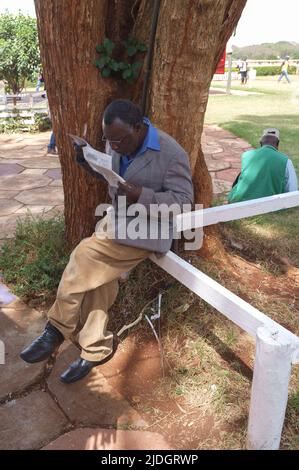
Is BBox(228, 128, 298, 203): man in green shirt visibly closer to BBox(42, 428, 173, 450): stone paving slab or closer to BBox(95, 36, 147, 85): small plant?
BBox(95, 36, 147, 85): small plant

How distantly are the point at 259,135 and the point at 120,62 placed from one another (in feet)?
21.3

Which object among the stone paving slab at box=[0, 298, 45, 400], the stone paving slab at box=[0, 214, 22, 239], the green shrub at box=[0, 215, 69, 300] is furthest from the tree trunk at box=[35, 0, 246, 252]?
the stone paving slab at box=[0, 214, 22, 239]

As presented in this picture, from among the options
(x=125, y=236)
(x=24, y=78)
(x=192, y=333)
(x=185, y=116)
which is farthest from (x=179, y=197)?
(x=24, y=78)

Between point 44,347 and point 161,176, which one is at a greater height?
point 161,176

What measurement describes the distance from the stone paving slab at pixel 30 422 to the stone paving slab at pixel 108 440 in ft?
0.22

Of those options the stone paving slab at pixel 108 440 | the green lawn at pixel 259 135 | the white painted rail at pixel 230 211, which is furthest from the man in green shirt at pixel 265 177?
the stone paving slab at pixel 108 440

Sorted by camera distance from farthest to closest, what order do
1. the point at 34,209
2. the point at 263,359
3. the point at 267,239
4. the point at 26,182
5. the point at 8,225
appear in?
the point at 26,182
the point at 34,209
the point at 8,225
the point at 267,239
the point at 263,359

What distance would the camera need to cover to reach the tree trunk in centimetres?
232

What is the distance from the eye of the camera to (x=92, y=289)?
7.75 feet

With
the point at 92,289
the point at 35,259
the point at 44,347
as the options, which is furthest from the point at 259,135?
the point at 44,347

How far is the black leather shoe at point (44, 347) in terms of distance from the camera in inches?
97.0

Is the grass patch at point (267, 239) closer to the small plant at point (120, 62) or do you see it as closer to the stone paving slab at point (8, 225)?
the small plant at point (120, 62)

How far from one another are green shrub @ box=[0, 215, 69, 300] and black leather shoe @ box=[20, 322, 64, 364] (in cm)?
67

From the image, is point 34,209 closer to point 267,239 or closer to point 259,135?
point 267,239
